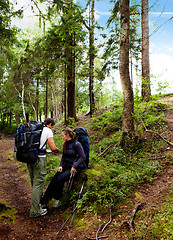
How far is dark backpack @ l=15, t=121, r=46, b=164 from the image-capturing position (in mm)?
3584

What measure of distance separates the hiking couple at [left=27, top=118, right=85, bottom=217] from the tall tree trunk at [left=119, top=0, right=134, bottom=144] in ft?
8.44

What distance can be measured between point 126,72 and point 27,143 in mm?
4317

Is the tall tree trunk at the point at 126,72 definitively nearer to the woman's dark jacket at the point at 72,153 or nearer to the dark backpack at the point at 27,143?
the woman's dark jacket at the point at 72,153

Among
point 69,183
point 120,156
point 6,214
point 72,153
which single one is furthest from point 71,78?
point 6,214

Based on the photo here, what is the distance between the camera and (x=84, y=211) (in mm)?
3568

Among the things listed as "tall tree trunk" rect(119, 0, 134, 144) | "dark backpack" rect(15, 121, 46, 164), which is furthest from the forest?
"dark backpack" rect(15, 121, 46, 164)

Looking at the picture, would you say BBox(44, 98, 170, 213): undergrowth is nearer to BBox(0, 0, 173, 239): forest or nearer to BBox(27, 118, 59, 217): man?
BBox(0, 0, 173, 239): forest

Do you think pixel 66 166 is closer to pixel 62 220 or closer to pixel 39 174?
pixel 39 174

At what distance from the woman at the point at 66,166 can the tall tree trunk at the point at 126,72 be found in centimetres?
259

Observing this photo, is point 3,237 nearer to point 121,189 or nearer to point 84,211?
point 84,211

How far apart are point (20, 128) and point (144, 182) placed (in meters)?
3.30

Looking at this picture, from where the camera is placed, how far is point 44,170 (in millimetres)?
3889

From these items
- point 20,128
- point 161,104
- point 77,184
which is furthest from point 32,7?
point 161,104

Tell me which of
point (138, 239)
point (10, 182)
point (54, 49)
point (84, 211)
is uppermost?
point (54, 49)
